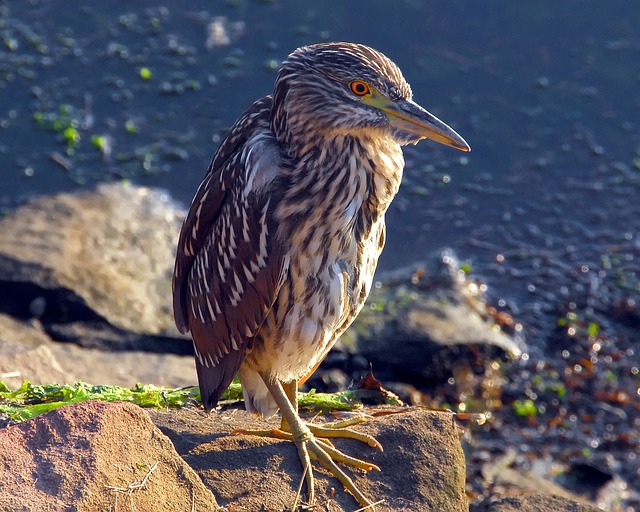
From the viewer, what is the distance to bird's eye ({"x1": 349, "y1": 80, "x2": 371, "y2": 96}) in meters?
3.72

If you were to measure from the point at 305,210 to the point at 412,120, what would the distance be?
56 cm

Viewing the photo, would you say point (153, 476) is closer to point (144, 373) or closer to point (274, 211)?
point (274, 211)

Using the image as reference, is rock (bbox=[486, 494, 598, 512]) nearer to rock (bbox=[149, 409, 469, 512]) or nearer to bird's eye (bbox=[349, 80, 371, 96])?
rock (bbox=[149, 409, 469, 512])

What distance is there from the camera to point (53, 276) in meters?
6.71

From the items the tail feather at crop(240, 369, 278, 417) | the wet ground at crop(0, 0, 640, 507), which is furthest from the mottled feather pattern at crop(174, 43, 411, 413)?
the wet ground at crop(0, 0, 640, 507)

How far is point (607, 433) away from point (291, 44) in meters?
5.07

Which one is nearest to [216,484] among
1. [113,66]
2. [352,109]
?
[352,109]

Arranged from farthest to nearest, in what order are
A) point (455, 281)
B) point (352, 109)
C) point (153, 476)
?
point (455, 281), point (352, 109), point (153, 476)

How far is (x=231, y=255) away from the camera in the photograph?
398 centimetres

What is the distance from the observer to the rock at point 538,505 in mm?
4137

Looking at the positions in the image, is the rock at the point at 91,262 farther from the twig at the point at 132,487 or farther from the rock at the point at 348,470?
the twig at the point at 132,487

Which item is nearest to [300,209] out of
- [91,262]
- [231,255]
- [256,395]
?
[231,255]

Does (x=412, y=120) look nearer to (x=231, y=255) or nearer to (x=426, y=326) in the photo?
(x=231, y=255)

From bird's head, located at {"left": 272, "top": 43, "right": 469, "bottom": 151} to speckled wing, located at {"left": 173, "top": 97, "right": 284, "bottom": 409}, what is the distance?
0.76 ft
